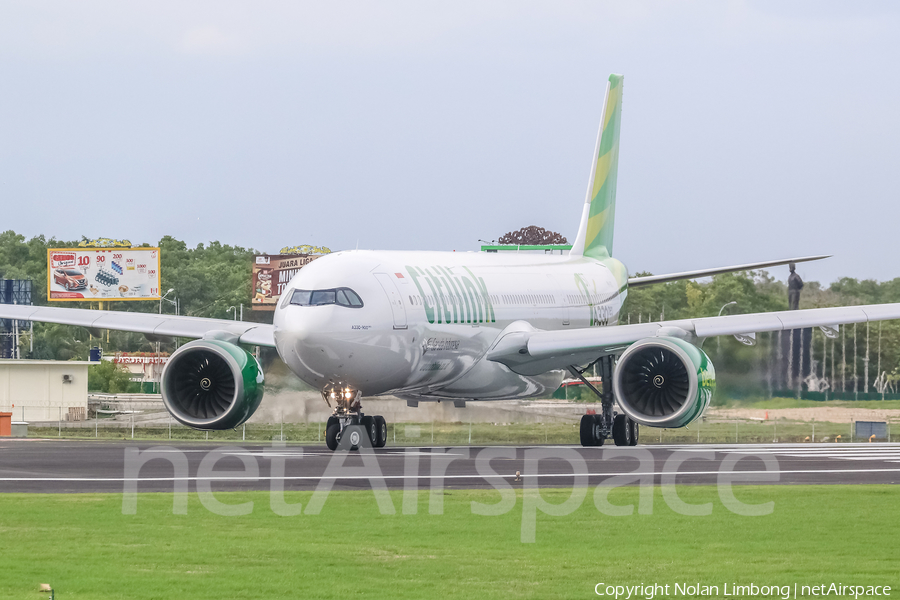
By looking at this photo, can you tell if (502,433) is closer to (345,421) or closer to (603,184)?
(603,184)

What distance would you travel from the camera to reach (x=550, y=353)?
94.4ft

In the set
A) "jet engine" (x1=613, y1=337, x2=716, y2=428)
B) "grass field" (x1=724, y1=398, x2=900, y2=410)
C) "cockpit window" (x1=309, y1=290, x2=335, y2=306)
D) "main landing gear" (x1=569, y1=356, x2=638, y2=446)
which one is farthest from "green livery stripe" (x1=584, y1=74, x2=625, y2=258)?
"cockpit window" (x1=309, y1=290, x2=335, y2=306)

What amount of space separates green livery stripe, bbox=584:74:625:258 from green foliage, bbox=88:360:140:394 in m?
45.7

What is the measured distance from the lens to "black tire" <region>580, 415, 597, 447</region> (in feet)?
101

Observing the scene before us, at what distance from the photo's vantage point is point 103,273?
94.6m

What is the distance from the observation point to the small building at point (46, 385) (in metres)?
56.4

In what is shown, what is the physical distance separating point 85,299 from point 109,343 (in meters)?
15.1

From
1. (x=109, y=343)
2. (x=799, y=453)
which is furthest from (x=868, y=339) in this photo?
(x=109, y=343)

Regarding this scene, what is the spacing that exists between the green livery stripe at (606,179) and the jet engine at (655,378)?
40.7 ft

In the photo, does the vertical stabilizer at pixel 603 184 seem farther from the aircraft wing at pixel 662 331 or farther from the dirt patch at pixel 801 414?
the aircraft wing at pixel 662 331

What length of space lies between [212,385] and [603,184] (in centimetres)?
1593

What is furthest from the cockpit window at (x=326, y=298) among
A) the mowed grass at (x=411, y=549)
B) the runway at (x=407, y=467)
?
the mowed grass at (x=411, y=549)

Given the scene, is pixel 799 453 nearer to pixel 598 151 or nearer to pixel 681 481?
pixel 681 481

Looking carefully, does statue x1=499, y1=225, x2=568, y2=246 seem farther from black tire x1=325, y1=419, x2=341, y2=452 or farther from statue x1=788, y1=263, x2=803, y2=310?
black tire x1=325, y1=419, x2=341, y2=452
